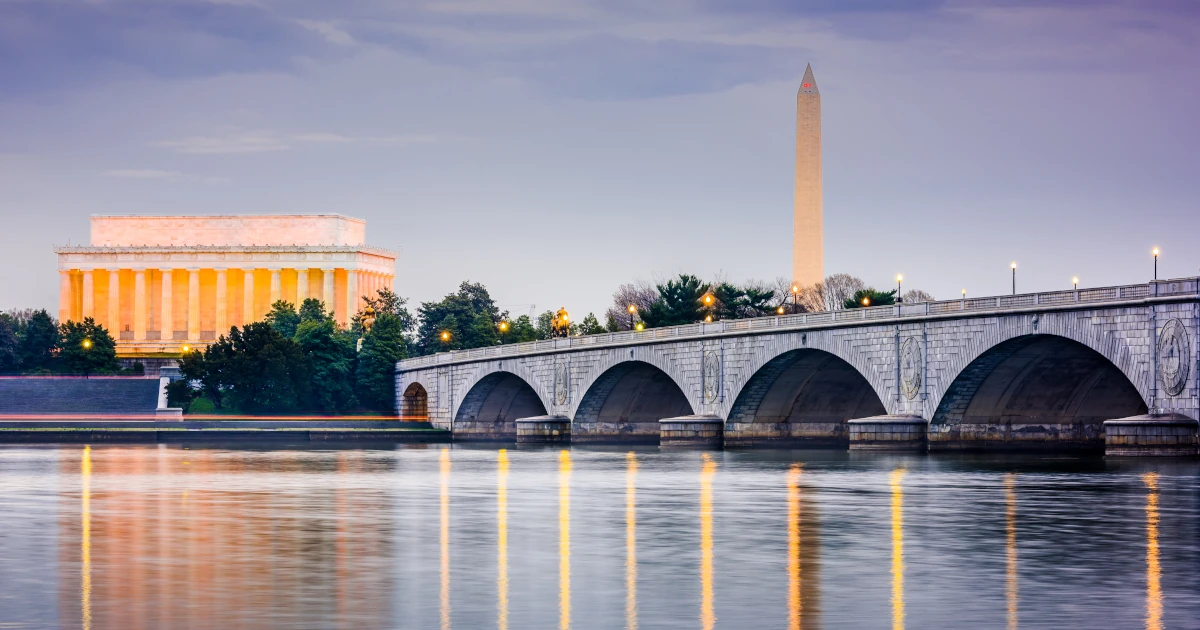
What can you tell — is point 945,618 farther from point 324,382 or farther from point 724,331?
point 324,382

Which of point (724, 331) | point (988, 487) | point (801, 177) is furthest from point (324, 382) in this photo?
point (988, 487)

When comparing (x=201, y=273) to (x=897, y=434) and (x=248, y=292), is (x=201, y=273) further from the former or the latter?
(x=897, y=434)

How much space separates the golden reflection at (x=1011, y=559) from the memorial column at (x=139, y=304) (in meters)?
149

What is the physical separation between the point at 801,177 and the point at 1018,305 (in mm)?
44836

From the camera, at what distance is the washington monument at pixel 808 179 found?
110 metres

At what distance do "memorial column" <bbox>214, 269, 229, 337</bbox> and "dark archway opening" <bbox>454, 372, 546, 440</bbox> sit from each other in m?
67.6

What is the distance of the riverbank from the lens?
10076 cm

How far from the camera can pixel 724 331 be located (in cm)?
8675

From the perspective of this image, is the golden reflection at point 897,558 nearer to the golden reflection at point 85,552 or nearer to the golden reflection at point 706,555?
the golden reflection at point 706,555

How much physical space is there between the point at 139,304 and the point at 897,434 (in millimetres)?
125492

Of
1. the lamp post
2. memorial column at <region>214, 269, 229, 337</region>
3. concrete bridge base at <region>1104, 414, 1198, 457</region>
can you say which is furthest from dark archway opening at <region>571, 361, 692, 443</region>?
memorial column at <region>214, 269, 229, 337</region>

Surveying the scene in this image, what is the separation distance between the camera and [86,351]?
5615 inches

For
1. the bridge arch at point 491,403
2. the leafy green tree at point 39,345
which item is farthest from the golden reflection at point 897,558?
the leafy green tree at point 39,345

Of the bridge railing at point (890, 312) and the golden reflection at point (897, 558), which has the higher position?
the bridge railing at point (890, 312)
